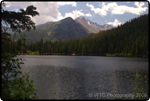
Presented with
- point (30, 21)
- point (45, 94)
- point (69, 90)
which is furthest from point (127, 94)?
point (30, 21)

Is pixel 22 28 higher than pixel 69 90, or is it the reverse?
pixel 22 28

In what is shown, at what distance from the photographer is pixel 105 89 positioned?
26031 millimetres

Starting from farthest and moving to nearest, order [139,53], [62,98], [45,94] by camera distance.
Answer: [139,53]
[45,94]
[62,98]

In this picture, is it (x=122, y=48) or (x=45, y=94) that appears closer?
(x=45, y=94)

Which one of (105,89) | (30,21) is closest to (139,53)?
(105,89)

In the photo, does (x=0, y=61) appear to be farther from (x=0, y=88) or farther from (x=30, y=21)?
(x=30, y=21)

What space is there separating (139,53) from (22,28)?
15798 cm

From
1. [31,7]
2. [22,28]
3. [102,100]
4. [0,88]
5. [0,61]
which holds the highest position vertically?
[31,7]

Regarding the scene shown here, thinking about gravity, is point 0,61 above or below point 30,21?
below

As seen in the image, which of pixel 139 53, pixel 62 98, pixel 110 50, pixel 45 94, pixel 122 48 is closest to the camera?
pixel 62 98

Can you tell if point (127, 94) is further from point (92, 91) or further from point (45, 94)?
point (45, 94)

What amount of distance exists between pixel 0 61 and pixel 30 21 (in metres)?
4.41

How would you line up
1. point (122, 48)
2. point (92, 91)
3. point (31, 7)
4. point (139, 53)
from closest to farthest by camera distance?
point (31, 7)
point (92, 91)
point (139, 53)
point (122, 48)

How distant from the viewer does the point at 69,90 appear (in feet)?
82.6
